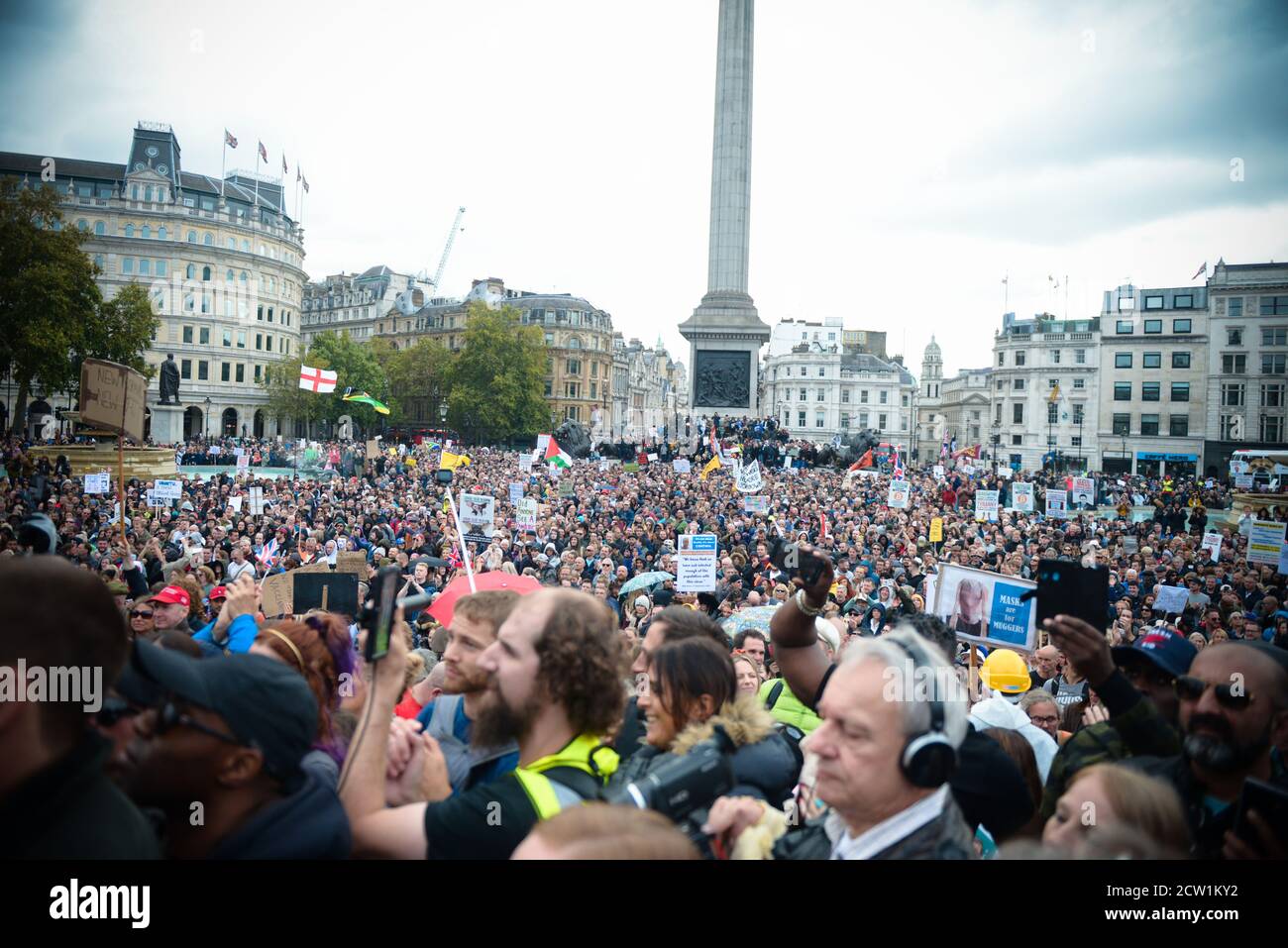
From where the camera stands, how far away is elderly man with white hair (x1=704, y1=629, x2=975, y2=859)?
7.75 ft

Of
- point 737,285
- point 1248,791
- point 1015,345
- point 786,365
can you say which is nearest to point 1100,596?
point 1248,791

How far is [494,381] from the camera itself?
81.0 metres

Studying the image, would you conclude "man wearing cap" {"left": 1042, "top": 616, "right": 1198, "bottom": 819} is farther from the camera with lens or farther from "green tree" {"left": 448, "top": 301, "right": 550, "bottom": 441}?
"green tree" {"left": 448, "top": 301, "right": 550, "bottom": 441}

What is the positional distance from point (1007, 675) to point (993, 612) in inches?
36.8

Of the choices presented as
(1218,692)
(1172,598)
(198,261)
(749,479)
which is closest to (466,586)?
(1218,692)

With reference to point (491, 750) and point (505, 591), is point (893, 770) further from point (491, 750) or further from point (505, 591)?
point (505, 591)

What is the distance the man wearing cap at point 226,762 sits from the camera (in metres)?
2.16

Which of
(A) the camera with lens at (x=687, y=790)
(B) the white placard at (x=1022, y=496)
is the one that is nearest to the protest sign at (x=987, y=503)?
(B) the white placard at (x=1022, y=496)

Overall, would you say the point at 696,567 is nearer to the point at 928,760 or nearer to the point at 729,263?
the point at 928,760

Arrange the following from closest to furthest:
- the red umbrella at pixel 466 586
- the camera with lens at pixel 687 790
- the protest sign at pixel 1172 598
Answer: the camera with lens at pixel 687 790 < the red umbrella at pixel 466 586 < the protest sign at pixel 1172 598

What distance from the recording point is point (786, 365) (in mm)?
116250

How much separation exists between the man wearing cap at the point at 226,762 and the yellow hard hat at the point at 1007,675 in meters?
6.04

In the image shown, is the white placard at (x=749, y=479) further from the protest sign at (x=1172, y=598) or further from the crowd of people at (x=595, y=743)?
the crowd of people at (x=595, y=743)

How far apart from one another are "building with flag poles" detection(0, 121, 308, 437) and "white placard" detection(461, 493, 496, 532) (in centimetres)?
3890
